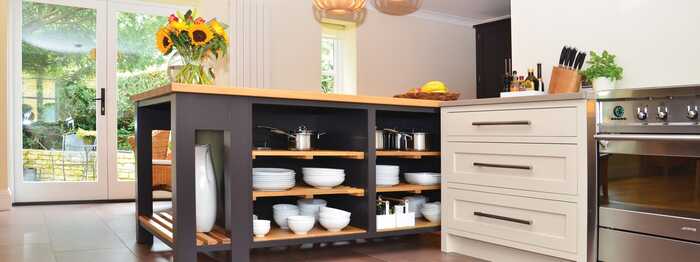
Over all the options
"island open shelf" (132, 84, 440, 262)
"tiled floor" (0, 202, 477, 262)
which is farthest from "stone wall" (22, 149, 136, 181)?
"island open shelf" (132, 84, 440, 262)

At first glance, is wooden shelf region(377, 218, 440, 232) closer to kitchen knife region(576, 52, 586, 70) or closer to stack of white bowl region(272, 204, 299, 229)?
stack of white bowl region(272, 204, 299, 229)

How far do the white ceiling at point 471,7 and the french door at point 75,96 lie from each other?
320 centimetres

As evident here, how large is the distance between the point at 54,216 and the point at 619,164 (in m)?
3.67

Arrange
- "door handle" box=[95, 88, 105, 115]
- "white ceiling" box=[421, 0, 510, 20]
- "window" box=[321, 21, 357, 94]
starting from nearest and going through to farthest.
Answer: "door handle" box=[95, 88, 105, 115] → "white ceiling" box=[421, 0, 510, 20] → "window" box=[321, 21, 357, 94]

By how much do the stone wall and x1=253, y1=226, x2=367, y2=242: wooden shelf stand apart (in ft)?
11.0

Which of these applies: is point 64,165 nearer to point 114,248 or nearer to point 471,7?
point 114,248

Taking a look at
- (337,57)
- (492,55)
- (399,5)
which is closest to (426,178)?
(399,5)

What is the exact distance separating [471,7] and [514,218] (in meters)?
4.84

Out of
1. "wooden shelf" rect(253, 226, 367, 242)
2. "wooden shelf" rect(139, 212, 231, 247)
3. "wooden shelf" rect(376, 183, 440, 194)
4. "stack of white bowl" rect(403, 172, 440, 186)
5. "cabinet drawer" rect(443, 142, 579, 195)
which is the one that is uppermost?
"cabinet drawer" rect(443, 142, 579, 195)

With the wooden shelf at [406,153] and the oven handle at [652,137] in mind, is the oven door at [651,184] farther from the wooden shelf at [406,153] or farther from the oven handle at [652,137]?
the wooden shelf at [406,153]

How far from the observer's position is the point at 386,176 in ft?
9.04

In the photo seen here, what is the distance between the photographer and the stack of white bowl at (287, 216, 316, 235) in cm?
239

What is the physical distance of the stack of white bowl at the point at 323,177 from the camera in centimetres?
247

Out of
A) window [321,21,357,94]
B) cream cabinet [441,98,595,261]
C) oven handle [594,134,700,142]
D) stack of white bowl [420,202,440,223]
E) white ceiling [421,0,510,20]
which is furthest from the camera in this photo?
window [321,21,357,94]
